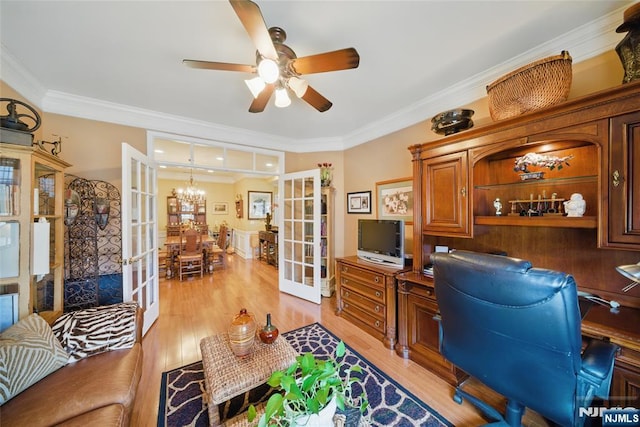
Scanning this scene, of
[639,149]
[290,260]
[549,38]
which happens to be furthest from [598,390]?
[290,260]

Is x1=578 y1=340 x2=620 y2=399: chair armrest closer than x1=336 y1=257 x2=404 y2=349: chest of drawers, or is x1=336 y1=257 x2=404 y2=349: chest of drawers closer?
x1=578 y1=340 x2=620 y2=399: chair armrest

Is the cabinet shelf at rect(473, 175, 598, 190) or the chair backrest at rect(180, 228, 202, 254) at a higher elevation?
the cabinet shelf at rect(473, 175, 598, 190)

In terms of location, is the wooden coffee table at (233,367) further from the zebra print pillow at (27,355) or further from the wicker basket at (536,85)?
the wicker basket at (536,85)

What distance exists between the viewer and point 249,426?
104 cm

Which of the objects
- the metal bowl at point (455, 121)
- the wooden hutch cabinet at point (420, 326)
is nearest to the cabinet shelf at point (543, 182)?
the metal bowl at point (455, 121)

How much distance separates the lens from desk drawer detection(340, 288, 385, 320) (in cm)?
234

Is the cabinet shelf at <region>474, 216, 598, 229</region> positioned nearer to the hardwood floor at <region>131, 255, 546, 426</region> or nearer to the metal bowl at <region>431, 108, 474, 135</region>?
the metal bowl at <region>431, 108, 474, 135</region>

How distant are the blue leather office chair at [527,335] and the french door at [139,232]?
8.56ft

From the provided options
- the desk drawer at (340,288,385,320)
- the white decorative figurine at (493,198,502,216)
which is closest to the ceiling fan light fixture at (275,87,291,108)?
the white decorative figurine at (493,198,502,216)

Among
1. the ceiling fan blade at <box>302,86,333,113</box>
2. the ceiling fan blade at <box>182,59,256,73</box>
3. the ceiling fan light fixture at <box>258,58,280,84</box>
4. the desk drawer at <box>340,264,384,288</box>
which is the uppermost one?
the ceiling fan blade at <box>182,59,256,73</box>

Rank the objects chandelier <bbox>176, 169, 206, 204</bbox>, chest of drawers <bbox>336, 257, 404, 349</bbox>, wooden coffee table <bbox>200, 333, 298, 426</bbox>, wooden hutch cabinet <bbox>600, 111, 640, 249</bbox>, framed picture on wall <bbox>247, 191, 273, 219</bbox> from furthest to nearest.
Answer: framed picture on wall <bbox>247, 191, 273, 219</bbox> < chandelier <bbox>176, 169, 206, 204</bbox> < chest of drawers <bbox>336, 257, 404, 349</bbox> < wooden coffee table <bbox>200, 333, 298, 426</bbox> < wooden hutch cabinet <bbox>600, 111, 640, 249</bbox>

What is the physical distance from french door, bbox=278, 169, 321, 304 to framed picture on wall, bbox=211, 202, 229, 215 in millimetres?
4795

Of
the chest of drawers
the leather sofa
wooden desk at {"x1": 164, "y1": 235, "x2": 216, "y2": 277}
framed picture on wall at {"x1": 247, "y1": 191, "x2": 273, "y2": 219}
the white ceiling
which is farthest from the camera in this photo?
framed picture on wall at {"x1": 247, "y1": 191, "x2": 273, "y2": 219}

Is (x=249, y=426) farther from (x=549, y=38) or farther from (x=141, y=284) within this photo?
(x=549, y=38)
